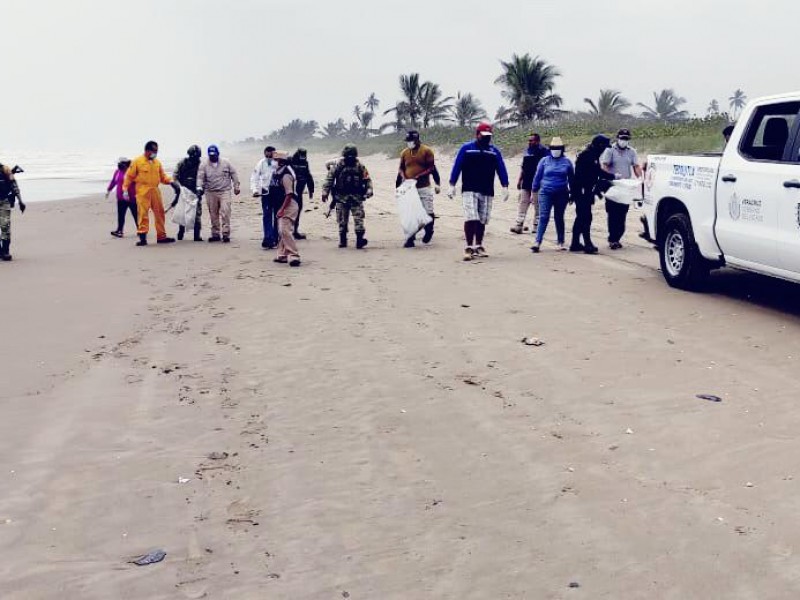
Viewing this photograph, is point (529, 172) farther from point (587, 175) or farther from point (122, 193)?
point (122, 193)

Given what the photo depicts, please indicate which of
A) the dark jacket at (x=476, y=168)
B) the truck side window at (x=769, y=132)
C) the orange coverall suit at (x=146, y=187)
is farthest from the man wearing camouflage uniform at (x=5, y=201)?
the truck side window at (x=769, y=132)

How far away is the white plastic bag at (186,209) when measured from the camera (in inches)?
596

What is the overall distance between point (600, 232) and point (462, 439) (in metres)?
10.9

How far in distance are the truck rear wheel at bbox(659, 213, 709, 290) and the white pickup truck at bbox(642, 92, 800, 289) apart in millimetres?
11

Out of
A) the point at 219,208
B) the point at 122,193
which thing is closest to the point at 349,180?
the point at 219,208

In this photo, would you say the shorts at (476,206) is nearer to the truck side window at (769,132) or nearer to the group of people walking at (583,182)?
the group of people walking at (583,182)

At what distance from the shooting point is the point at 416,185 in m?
13.9

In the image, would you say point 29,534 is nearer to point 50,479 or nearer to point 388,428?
point 50,479

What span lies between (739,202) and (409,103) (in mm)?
53106

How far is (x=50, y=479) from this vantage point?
15.6ft

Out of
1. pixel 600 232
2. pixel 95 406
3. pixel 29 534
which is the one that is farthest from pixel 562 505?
pixel 600 232

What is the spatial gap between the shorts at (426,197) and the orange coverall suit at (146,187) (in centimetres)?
430

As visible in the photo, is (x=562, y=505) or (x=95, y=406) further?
(x=95, y=406)

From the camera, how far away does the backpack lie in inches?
534
